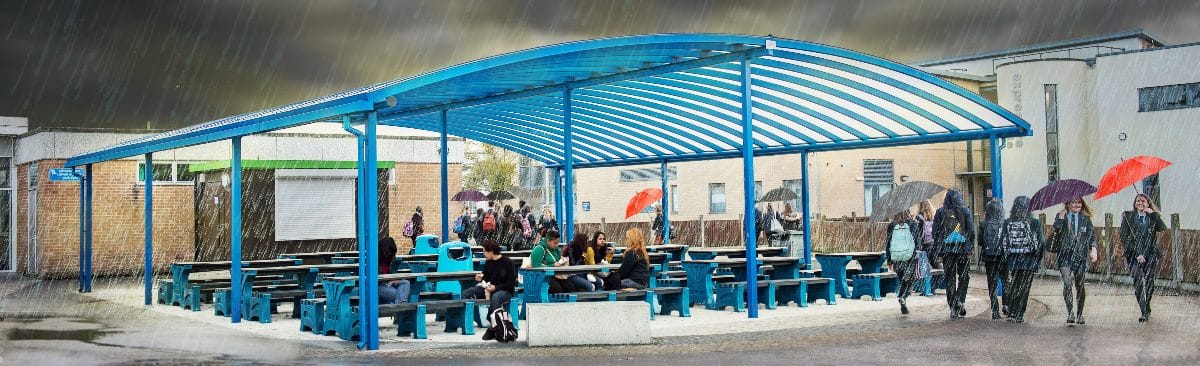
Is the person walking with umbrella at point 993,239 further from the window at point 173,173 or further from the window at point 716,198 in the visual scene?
the window at point 716,198

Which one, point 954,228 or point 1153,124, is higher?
point 1153,124

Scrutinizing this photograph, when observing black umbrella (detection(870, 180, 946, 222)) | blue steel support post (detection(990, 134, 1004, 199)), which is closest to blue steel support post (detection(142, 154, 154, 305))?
blue steel support post (detection(990, 134, 1004, 199))

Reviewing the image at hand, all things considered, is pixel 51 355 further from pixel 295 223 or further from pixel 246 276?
pixel 295 223

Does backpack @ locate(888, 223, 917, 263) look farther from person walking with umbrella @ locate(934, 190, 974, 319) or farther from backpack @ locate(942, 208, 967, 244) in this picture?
backpack @ locate(942, 208, 967, 244)

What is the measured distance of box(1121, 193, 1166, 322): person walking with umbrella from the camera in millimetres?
12891

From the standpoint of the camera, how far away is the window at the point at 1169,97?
34.4 m

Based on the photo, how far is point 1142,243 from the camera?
12852 mm

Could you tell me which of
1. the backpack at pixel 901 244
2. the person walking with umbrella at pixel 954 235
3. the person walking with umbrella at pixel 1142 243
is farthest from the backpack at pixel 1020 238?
the backpack at pixel 901 244

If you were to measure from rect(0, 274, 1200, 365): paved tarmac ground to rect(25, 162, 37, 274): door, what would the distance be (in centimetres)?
1213

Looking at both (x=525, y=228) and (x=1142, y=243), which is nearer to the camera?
(x=1142, y=243)

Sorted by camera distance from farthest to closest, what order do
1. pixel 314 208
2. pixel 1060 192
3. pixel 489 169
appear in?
pixel 489 169, pixel 314 208, pixel 1060 192

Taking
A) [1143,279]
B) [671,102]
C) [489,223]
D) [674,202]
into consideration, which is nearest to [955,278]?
[1143,279]

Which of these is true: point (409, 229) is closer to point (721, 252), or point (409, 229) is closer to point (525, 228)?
point (525, 228)

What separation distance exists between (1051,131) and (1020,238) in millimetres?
27681
